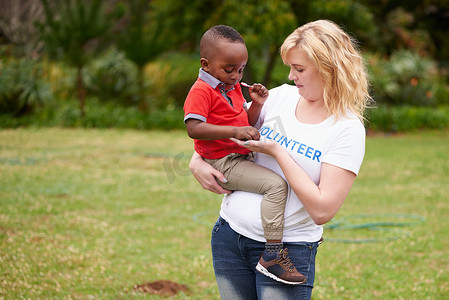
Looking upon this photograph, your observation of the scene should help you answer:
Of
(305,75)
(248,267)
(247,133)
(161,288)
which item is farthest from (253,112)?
(161,288)

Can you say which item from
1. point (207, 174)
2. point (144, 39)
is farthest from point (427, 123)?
point (207, 174)

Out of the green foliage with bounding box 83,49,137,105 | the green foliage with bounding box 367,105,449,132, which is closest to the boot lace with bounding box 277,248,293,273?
the green foliage with bounding box 367,105,449,132

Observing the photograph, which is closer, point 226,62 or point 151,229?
point 226,62

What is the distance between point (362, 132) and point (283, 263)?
2.14ft

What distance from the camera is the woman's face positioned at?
2.41 m

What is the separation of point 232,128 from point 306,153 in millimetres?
360

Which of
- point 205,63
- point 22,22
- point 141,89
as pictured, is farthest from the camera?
point 22,22

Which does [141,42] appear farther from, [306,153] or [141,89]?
[306,153]

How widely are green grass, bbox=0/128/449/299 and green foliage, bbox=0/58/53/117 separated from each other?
459 centimetres

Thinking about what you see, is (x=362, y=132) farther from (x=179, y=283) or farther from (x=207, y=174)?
(x=179, y=283)

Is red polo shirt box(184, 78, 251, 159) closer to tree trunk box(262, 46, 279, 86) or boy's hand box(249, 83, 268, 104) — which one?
boy's hand box(249, 83, 268, 104)

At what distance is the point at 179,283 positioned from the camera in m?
5.57

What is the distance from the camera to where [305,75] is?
242cm

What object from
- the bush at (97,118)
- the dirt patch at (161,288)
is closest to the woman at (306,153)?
the dirt patch at (161,288)
